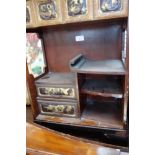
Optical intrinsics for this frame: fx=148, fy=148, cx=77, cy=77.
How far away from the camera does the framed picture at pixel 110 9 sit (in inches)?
40.2

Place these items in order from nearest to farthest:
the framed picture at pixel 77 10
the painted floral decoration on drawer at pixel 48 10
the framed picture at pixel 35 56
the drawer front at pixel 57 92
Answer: the framed picture at pixel 77 10
the painted floral decoration on drawer at pixel 48 10
the drawer front at pixel 57 92
the framed picture at pixel 35 56

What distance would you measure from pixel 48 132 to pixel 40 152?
0.19 meters

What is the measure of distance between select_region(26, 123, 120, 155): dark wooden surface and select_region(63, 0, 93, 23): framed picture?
87cm

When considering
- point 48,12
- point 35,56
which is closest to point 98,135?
point 35,56

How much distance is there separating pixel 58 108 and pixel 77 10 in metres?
0.92

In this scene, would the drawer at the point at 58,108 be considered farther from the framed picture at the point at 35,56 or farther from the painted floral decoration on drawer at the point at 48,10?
the painted floral decoration on drawer at the point at 48,10

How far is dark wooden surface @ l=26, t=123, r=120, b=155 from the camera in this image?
2.06ft

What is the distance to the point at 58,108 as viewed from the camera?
148 centimetres

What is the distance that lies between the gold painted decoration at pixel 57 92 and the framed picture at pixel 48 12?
600 mm

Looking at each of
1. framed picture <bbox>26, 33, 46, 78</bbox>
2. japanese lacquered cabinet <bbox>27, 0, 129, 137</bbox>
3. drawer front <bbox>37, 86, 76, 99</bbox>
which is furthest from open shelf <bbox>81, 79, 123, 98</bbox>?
framed picture <bbox>26, 33, 46, 78</bbox>

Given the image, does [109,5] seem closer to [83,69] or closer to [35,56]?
[83,69]

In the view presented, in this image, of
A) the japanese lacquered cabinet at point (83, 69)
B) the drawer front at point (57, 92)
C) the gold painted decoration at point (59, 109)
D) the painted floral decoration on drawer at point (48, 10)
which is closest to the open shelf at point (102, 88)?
the japanese lacquered cabinet at point (83, 69)
